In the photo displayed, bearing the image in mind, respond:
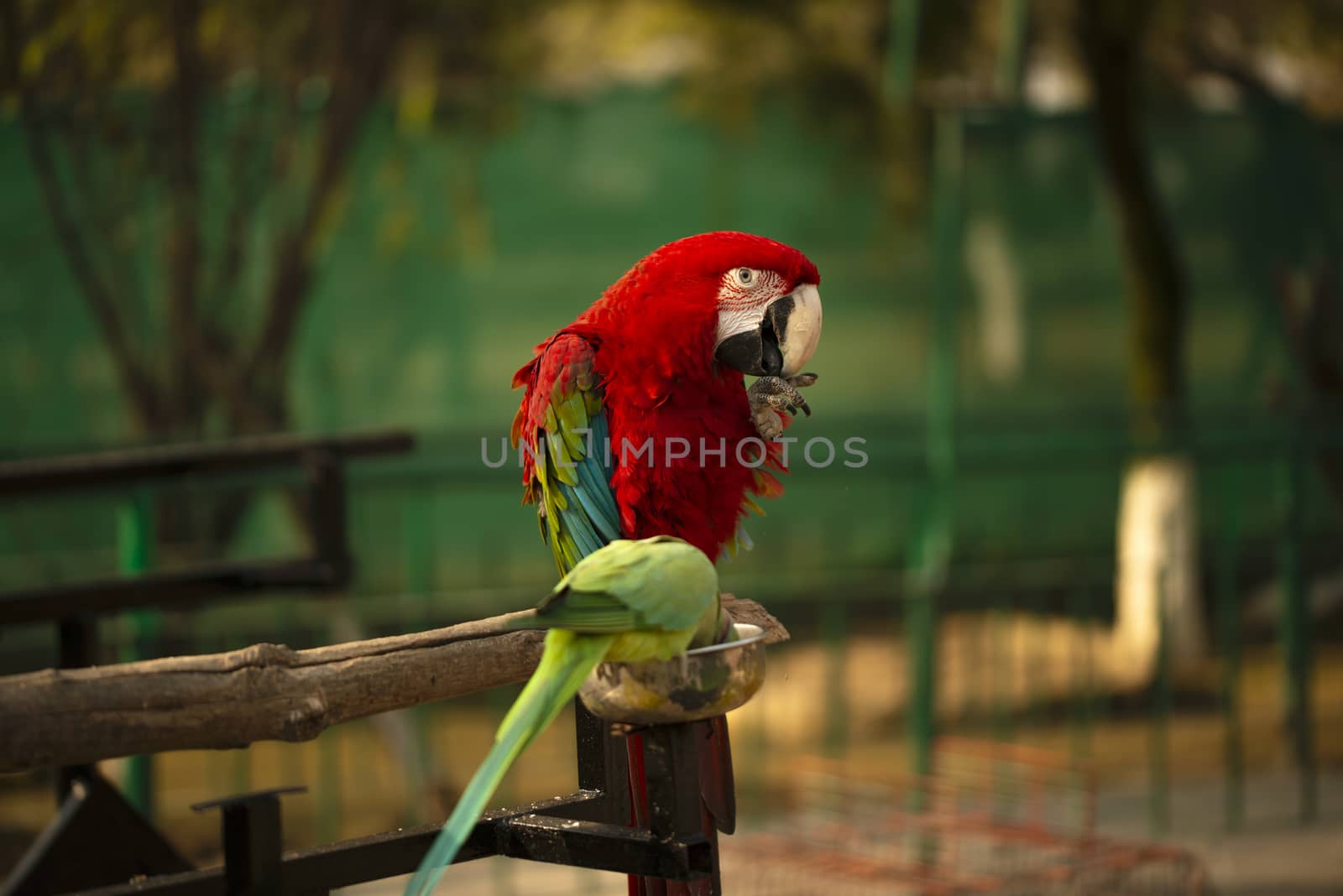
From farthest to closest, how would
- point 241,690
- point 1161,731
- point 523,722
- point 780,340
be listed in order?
point 1161,731
point 780,340
point 241,690
point 523,722

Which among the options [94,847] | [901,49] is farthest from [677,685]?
[901,49]

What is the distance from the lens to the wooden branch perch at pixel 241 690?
2.79ft

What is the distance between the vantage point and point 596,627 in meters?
0.87

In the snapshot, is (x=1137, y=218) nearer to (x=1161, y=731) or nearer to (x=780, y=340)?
(x=1161, y=731)

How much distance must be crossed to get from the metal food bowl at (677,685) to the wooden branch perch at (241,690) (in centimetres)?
10

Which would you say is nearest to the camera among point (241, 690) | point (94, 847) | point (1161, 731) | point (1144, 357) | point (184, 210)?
point (241, 690)

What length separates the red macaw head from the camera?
4.41 ft

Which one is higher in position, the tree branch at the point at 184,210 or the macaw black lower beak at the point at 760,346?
the tree branch at the point at 184,210

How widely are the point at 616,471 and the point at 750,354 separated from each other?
0.19 meters

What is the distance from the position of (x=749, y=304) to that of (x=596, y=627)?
56 cm

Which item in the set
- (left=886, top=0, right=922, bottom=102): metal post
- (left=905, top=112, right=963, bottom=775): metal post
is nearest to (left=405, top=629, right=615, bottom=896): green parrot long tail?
(left=905, top=112, right=963, bottom=775): metal post

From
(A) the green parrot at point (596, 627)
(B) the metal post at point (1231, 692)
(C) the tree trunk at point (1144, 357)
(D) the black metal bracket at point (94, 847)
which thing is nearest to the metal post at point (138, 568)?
(D) the black metal bracket at point (94, 847)

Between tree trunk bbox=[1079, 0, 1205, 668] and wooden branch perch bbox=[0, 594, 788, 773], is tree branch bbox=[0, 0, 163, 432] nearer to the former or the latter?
tree trunk bbox=[1079, 0, 1205, 668]

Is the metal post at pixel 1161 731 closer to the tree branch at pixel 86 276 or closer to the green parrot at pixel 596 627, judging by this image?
the green parrot at pixel 596 627
